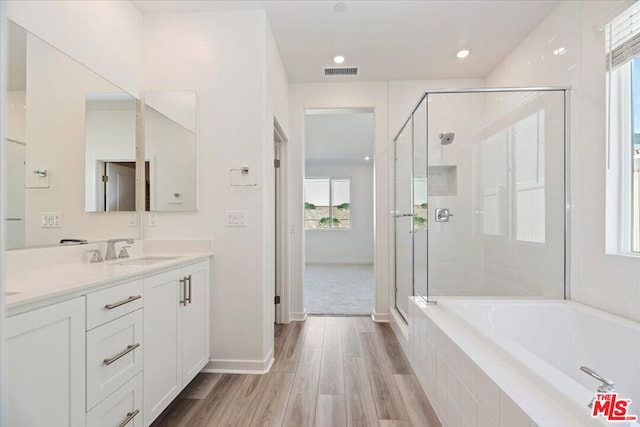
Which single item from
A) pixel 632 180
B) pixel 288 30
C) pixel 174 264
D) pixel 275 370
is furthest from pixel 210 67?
pixel 632 180

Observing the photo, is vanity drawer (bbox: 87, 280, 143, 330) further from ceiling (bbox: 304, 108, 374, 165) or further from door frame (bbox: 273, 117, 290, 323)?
ceiling (bbox: 304, 108, 374, 165)

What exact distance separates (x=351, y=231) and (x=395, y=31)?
18.6 ft

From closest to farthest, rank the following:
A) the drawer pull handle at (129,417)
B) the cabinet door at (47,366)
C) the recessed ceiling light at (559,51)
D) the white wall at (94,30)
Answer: the cabinet door at (47,366)
the drawer pull handle at (129,417)
the white wall at (94,30)
the recessed ceiling light at (559,51)

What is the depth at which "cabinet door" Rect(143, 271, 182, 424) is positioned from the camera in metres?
1.51

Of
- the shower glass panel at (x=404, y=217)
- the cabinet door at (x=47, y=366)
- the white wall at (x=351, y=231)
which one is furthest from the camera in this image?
the white wall at (x=351, y=231)

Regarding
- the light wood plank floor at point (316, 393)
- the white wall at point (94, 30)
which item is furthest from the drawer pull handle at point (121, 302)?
the white wall at point (94, 30)

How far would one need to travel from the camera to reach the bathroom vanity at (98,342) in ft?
3.05

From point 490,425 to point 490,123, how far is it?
254 centimetres

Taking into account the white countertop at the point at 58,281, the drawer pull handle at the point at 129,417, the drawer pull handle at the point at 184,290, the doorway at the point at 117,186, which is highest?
the doorway at the point at 117,186

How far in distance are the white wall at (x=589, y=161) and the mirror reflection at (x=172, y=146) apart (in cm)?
265

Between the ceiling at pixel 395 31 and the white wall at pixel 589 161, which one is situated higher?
the ceiling at pixel 395 31

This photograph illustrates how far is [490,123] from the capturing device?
111 inches

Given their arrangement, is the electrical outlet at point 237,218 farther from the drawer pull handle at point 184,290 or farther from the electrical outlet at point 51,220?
the electrical outlet at point 51,220

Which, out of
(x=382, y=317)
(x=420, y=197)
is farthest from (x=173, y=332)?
(x=382, y=317)
